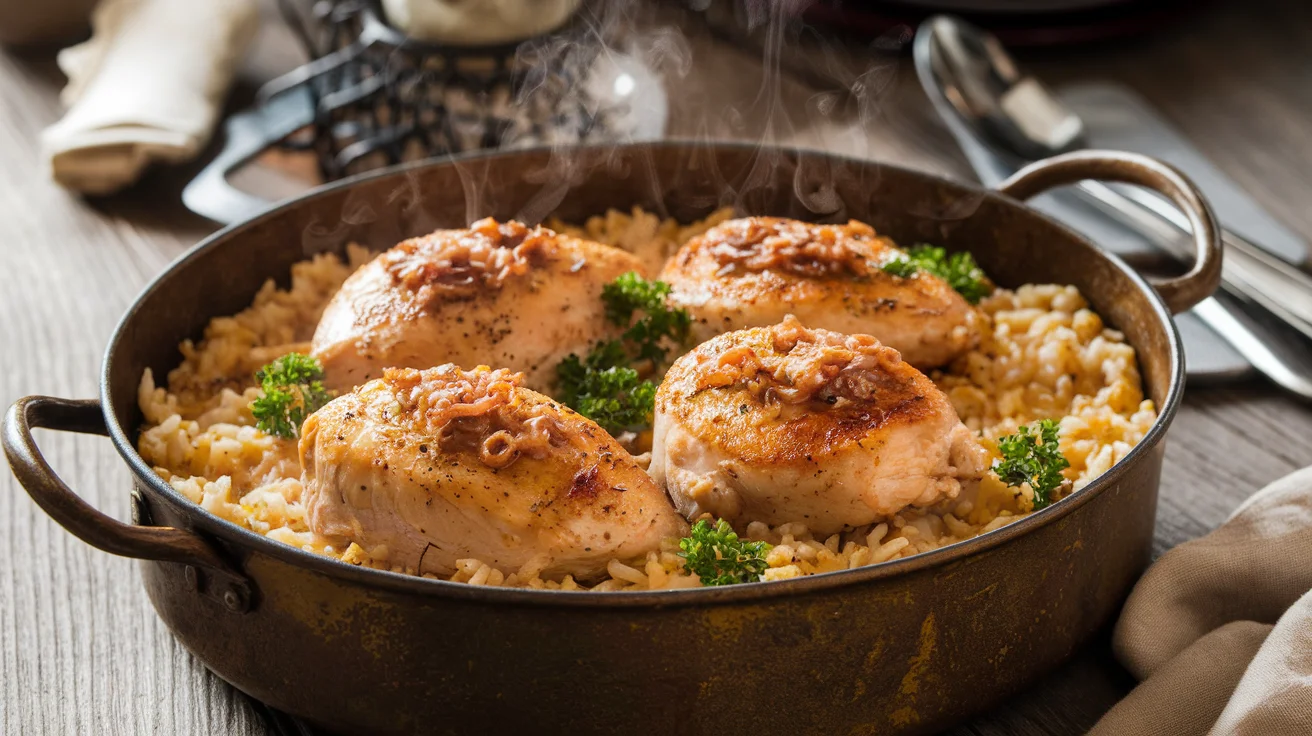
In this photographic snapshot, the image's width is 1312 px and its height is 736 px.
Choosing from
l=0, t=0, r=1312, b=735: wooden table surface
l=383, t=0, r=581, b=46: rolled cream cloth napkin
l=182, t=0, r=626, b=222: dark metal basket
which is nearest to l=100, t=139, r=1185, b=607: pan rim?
A: l=0, t=0, r=1312, b=735: wooden table surface

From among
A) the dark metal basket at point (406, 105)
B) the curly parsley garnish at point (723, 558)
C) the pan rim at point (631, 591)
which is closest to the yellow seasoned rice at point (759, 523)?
the curly parsley garnish at point (723, 558)

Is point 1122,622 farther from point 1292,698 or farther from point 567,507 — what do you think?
point 567,507

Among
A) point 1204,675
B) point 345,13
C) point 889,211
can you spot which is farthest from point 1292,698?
point 345,13

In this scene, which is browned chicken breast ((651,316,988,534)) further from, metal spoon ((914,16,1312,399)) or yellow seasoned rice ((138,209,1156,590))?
metal spoon ((914,16,1312,399))

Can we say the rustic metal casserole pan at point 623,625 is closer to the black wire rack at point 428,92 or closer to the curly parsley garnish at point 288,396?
the curly parsley garnish at point 288,396

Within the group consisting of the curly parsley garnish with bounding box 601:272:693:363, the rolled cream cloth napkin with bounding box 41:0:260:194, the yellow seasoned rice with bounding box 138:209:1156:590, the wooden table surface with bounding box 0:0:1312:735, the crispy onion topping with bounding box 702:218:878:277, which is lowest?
the wooden table surface with bounding box 0:0:1312:735

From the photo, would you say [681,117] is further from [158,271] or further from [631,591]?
[631,591]
